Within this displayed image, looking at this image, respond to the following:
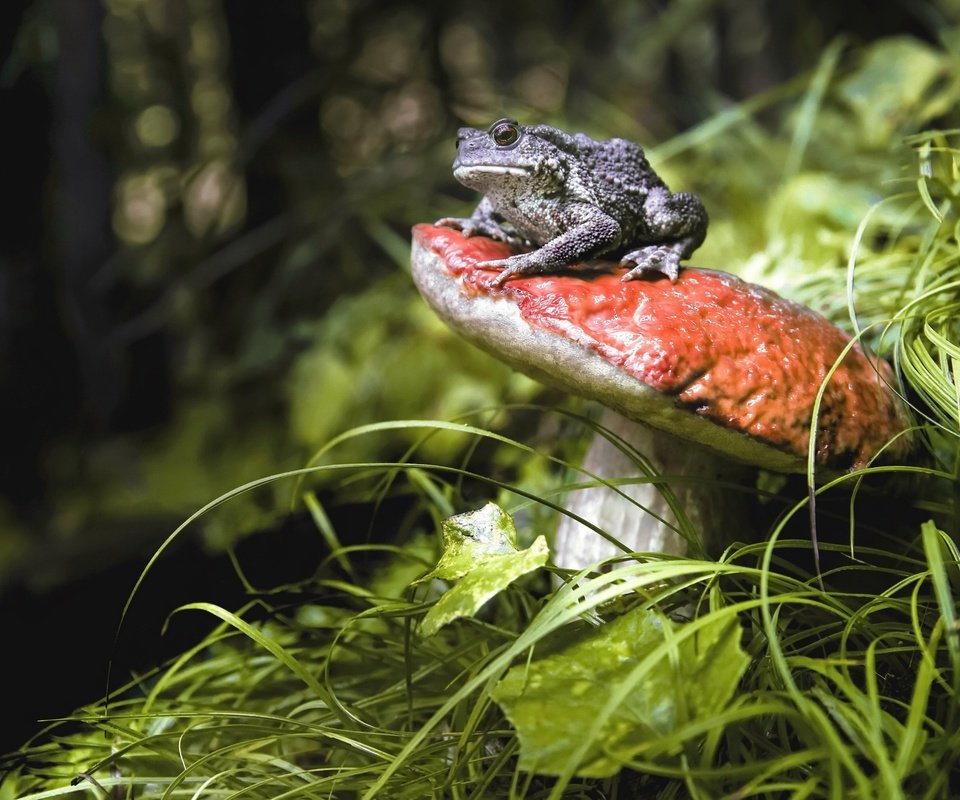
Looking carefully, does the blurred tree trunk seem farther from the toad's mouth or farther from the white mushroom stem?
the white mushroom stem

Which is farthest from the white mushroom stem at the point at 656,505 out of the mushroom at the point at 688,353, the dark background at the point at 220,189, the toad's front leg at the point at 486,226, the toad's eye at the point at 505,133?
the dark background at the point at 220,189

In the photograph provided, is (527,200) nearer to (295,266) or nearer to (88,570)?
(88,570)

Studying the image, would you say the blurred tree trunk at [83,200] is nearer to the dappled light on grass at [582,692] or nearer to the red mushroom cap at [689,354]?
the dappled light on grass at [582,692]

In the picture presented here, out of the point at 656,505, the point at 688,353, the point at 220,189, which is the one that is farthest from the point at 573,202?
the point at 220,189

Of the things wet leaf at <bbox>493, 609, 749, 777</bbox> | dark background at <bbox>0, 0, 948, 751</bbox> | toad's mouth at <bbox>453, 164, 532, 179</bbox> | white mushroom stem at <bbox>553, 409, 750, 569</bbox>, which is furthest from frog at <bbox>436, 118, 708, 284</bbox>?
dark background at <bbox>0, 0, 948, 751</bbox>

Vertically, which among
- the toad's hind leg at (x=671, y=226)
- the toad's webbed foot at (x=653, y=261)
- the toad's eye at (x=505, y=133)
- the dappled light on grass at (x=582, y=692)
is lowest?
the dappled light on grass at (x=582, y=692)
